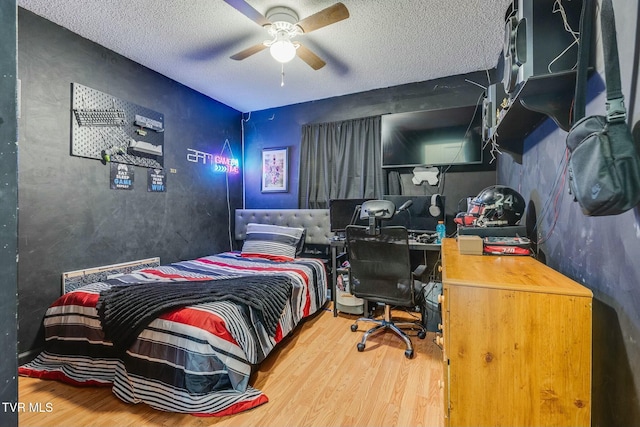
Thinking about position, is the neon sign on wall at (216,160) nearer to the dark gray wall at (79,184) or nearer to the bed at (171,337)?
the dark gray wall at (79,184)

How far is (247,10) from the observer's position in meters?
1.74

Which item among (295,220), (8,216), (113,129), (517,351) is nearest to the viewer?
(8,216)

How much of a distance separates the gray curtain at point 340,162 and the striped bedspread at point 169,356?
2.01 meters

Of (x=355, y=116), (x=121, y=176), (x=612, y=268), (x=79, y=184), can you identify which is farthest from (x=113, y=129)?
(x=612, y=268)

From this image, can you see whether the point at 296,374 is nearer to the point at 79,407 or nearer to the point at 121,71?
the point at 79,407

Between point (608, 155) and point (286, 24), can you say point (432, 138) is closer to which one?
point (286, 24)

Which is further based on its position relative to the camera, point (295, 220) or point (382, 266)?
point (295, 220)

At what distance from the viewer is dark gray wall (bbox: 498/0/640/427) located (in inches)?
31.8

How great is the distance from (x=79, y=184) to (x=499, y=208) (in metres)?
3.28

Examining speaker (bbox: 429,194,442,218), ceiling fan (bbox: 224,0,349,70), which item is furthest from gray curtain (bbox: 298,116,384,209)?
ceiling fan (bbox: 224,0,349,70)

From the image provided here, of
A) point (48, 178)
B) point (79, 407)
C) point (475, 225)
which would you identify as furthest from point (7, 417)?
point (48, 178)

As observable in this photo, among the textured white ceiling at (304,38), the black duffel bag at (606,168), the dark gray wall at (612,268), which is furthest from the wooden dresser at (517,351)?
the textured white ceiling at (304,38)

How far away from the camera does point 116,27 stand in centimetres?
224

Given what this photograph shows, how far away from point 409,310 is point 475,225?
164 centimetres
